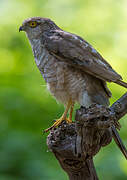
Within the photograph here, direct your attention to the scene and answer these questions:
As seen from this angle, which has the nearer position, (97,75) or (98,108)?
(98,108)

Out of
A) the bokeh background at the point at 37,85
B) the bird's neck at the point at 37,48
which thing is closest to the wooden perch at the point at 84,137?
the bokeh background at the point at 37,85

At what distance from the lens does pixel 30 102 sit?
6203 millimetres

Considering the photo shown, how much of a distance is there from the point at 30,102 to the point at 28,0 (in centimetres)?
223

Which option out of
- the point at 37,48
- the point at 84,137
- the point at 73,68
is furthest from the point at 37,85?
the point at 84,137

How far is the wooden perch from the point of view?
379 cm

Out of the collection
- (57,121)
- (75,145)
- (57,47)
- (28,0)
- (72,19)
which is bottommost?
(75,145)

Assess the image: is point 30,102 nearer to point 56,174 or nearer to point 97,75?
point 56,174

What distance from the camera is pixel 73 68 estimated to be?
4.93m

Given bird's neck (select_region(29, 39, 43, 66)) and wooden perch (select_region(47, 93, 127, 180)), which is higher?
bird's neck (select_region(29, 39, 43, 66))

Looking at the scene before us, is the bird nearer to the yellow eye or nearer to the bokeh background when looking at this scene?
the yellow eye

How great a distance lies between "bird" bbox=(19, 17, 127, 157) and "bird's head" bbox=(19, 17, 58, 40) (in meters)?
0.11

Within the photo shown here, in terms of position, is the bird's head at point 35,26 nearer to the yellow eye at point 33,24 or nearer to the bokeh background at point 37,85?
the yellow eye at point 33,24

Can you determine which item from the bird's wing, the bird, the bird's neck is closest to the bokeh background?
the bird

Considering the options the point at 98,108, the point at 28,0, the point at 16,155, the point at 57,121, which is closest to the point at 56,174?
the point at 16,155
